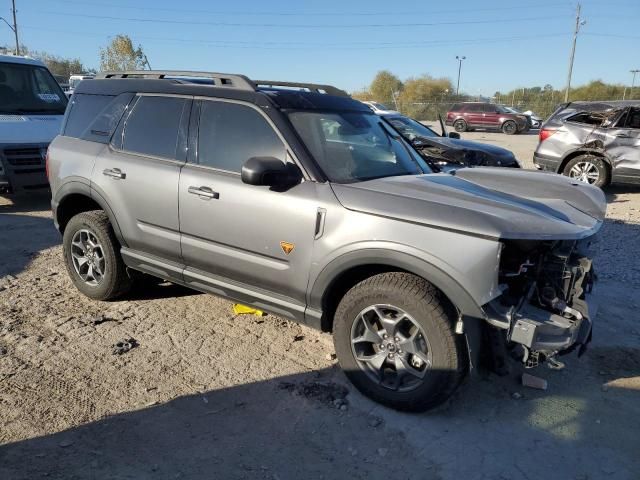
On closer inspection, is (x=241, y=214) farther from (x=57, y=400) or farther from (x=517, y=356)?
(x=517, y=356)

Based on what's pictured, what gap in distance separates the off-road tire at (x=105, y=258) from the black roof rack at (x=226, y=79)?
1.28 metres

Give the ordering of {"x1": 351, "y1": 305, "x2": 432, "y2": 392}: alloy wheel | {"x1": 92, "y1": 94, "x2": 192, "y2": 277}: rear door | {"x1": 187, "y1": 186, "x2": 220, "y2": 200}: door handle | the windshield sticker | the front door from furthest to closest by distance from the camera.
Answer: the windshield sticker → {"x1": 92, "y1": 94, "x2": 192, "y2": 277}: rear door → {"x1": 187, "y1": 186, "x2": 220, "y2": 200}: door handle → the front door → {"x1": 351, "y1": 305, "x2": 432, "y2": 392}: alloy wheel

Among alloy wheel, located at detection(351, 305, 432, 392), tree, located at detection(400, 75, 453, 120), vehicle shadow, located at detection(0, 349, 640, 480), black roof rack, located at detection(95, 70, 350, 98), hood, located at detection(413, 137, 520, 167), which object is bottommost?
vehicle shadow, located at detection(0, 349, 640, 480)

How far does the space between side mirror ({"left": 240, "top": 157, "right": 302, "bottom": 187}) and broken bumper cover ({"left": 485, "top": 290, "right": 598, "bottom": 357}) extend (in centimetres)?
143

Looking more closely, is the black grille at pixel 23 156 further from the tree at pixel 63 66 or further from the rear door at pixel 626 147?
the tree at pixel 63 66

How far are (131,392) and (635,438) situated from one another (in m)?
3.06

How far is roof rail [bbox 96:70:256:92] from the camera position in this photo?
3.83m

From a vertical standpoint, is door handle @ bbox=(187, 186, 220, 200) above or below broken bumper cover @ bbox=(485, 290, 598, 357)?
above

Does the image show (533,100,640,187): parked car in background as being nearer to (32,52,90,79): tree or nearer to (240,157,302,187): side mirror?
(240,157,302,187): side mirror

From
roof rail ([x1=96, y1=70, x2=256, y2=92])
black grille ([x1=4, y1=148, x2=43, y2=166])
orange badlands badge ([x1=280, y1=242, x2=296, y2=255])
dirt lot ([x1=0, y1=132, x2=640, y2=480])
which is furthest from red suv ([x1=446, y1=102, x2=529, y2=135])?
orange badlands badge ([x1=280, y1=242, x2=296, y2=255])

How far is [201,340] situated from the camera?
4.09 m

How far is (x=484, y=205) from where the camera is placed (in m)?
3.12

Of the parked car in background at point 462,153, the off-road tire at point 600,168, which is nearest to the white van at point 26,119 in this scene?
the parked car in background at point 462,153

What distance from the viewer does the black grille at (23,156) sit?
7902 mm
